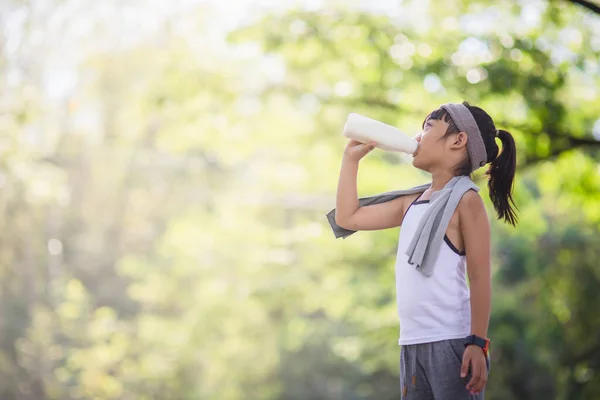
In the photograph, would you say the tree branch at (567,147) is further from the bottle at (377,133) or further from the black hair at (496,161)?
the bottle at (377,133)

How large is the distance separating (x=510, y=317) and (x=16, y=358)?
939 centimetres

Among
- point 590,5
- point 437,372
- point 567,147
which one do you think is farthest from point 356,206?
point 567,147

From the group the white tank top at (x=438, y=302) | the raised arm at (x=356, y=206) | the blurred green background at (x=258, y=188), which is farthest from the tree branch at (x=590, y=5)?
the white tank top at (x=438, y=302)

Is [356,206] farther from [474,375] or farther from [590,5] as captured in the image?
[590,5]

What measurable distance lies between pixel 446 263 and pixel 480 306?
0.12 metres

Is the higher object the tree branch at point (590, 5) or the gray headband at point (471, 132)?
the tree branch at point (590, 5)

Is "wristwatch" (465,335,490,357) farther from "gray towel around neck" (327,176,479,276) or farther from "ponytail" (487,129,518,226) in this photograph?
"ponytail" (487,129,518,226)

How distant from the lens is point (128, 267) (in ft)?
39.9

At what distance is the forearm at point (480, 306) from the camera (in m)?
1.74

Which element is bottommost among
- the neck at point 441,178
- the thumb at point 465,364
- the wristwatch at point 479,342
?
the thumb at point 465,364

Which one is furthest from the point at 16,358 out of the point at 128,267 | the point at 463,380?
the point at 463,380

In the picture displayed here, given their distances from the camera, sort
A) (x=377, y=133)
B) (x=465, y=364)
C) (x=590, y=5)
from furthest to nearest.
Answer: (x=590, y=5), (x=377, y=133), (x=465, y=364)

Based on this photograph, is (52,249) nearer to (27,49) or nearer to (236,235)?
(27,49)

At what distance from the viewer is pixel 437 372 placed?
5.78ft
